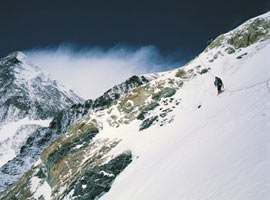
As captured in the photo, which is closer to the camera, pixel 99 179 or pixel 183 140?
pixel 183 140

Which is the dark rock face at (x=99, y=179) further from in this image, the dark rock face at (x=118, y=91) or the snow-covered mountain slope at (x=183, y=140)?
the dark rock face at (x=118, y=91)

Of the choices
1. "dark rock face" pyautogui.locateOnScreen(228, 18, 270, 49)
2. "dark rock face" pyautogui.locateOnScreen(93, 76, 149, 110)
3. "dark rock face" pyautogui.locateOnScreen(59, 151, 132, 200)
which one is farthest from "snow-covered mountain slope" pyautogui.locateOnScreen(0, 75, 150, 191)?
"dark rock face" pyautogui.locateOnScreen(59, 151, 132, 200)

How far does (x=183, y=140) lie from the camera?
20.2 metres

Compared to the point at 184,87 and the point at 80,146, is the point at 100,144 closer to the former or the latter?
the point at 80,146

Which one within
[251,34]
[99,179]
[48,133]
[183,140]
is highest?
[183,140]

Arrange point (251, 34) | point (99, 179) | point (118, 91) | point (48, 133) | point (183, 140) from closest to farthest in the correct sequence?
point (183, 140) < point (99, 179) < point (251, 34) < point (118, 91) < point (48, 133)

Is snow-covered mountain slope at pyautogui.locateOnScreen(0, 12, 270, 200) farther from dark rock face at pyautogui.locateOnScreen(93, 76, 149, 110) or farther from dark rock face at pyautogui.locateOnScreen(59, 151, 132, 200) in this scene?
dark rock face at pyautogui.locateOnScreen(93, 76, 149, 110)

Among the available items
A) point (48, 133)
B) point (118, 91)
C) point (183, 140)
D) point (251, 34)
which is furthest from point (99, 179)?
Answer: point (48, 133)

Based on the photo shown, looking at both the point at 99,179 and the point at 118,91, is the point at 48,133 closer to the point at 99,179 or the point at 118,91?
the point at 118,91

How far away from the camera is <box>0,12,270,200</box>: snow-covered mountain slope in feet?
32.8

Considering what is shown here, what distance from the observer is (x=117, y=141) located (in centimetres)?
3728

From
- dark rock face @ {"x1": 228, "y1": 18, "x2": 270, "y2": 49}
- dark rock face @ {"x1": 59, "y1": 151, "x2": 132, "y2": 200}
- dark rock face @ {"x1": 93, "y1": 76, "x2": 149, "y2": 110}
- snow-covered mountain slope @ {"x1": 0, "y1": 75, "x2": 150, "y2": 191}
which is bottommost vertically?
snow-covered mountain slope @ {"x1": 0, "y1": 75, "x2": 150, "y2": 191}

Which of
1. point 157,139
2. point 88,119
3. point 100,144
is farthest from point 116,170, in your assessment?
point 88,119

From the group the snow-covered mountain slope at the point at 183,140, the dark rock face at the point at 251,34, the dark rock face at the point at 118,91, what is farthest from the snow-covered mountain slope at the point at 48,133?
the dark rock face at the point at 251,34
